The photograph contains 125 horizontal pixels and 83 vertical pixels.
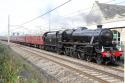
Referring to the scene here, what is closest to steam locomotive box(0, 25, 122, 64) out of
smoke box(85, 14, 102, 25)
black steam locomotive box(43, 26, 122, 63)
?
black steam locomotive box(43, 26, 122, 63)

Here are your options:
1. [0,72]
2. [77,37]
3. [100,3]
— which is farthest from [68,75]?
[100,3]

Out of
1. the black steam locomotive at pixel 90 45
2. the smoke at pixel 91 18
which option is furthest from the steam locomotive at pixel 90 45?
the smoke at pixel 91 18

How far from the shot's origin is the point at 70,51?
27.0m

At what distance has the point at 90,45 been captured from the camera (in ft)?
70.7

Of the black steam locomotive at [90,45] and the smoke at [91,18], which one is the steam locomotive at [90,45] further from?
the smoke at [91,18]

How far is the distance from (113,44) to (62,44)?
911cm

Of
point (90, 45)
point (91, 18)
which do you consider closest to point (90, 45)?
point (90, 45)

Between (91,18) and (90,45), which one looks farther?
(91,18)

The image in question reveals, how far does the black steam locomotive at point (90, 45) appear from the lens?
65.6ft

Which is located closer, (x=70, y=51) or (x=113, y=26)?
(x=70, y=51)

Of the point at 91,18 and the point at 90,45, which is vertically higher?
the point at 91,18

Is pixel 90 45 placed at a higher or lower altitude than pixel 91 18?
lower

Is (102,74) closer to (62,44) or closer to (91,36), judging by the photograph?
(91,36)

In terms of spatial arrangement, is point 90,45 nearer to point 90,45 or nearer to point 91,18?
point 90,45
